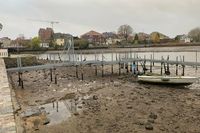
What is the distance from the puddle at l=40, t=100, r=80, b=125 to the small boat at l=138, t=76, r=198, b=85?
11.6 metres

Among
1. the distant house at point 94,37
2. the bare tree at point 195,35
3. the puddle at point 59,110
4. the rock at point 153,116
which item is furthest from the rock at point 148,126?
the distant house at point 94,37

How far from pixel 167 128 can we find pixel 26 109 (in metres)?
10.5

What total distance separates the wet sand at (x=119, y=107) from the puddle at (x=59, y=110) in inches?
18.1

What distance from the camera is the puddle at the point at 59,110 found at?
63.3 feet

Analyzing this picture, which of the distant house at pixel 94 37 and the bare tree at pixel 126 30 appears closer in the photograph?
the bare tree at pixel 126 30

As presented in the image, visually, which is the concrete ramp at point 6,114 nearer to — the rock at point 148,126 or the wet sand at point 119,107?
the wet sand at point 119,107

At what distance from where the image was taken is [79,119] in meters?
19.1

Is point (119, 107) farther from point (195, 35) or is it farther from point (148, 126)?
point (195, 35)

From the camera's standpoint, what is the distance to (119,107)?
878 inches

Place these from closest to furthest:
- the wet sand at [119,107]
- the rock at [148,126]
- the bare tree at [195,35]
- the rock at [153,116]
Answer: the rock at [148,126], the wet sand at [119,107], the rock at [153,116], the bare tree at [195,35]

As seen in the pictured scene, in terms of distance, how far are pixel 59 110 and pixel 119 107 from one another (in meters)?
4.48

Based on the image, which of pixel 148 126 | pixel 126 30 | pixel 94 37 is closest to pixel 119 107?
pixel 148 126

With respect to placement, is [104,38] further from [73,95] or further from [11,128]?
[11,128]

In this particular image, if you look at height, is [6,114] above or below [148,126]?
above
